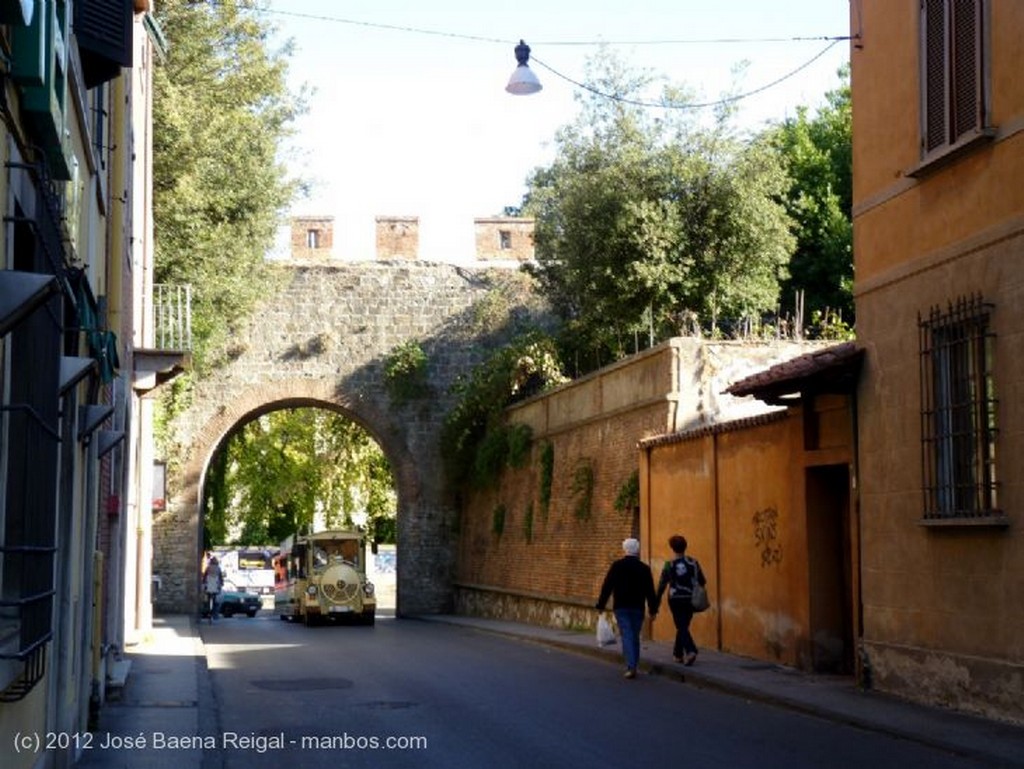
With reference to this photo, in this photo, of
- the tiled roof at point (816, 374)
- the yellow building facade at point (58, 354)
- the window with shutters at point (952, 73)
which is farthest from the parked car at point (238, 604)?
the window with shutters at point (952, 73)

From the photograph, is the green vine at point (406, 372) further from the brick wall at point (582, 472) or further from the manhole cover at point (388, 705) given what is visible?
the manhole cover at point (388, 705)

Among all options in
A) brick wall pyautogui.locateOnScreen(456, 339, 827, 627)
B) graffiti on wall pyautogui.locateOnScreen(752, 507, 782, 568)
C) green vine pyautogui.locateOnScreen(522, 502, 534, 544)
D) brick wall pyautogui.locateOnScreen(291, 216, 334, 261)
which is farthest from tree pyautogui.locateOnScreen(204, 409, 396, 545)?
graffiti on wall pyautogui.locateOnScreen(752, 507, 782, 568)

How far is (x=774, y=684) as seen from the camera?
50.8 ft

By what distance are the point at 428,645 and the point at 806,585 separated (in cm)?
902

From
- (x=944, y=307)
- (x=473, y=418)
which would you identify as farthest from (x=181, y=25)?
(x=944, y=307)

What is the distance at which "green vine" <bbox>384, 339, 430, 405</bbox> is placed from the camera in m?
36.9

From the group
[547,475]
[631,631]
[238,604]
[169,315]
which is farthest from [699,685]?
[238,604]

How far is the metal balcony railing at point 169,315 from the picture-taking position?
2833 centimetres

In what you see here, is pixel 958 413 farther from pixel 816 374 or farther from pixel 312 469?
pixel 312 469

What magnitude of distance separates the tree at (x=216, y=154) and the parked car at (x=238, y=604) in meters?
14.3

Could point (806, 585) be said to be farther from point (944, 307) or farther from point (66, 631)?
point (66, 631)

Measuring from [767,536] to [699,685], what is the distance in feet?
7.98

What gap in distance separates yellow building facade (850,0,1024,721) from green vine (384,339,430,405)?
870 inches

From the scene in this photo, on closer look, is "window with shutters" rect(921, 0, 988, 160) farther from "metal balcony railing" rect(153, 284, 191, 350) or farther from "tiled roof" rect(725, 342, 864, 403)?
"metal balcony railing" rect(153, 284, 191, 350)
